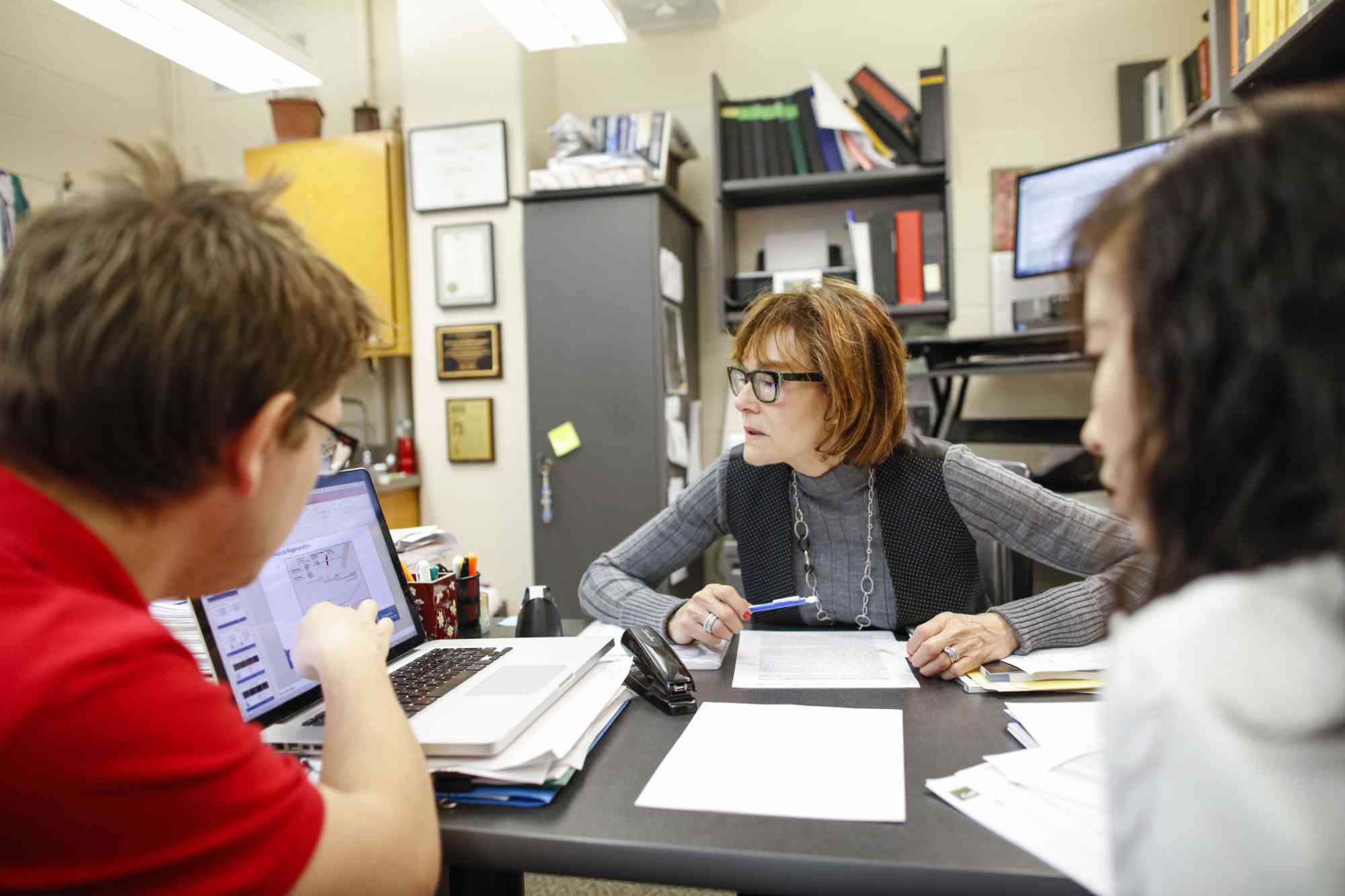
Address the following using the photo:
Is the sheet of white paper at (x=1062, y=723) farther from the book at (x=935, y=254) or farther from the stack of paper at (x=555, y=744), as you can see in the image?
the book at (x=935, y=254)

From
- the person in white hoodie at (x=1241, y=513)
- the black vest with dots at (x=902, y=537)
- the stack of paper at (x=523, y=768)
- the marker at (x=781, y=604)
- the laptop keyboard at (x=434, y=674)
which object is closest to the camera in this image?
the person in white hoodie at (x=1241, y=513)

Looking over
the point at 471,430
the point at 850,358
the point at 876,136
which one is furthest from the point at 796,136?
the point at 850,358

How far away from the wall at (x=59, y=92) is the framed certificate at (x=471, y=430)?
4.83 feet

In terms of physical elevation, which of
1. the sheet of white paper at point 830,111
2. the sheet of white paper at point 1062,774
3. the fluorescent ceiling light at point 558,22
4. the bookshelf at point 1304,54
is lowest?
the sheet of white paper at point 1062,774

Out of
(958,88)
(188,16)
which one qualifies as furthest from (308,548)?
(958,88)

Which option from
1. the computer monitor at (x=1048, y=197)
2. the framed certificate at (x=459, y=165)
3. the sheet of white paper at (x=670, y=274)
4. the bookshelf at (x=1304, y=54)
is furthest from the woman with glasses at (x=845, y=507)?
the framed certificate at (x=459, y=165)

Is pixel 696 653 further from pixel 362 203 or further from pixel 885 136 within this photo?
pixel 362 203

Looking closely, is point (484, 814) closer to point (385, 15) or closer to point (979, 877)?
point (979, 877)

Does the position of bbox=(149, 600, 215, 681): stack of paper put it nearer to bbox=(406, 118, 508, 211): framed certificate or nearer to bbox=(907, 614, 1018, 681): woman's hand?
bbox=(907, 614, 1018, 681): woman's hand

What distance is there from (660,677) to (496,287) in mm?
2648

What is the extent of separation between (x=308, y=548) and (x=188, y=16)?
2.48 meters

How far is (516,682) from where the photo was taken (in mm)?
958

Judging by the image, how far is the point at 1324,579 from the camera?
1.33 feet

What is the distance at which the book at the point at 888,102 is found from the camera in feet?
9.93
